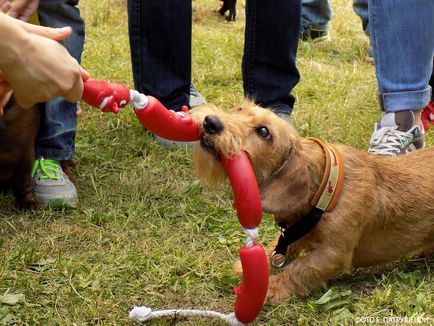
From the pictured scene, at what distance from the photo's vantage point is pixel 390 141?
3.91m

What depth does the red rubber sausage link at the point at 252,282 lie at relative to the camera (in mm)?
2506

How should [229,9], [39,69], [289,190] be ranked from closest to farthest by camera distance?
[39,69] < [289,190] < [229,9]

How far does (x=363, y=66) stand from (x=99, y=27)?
2.65 m

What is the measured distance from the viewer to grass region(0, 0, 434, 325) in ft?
9.19

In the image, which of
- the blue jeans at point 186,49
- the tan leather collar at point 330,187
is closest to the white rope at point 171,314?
the tan leather collar at point 330,187

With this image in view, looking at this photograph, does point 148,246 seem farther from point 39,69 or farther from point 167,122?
point 39,69

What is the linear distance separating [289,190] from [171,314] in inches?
27.1

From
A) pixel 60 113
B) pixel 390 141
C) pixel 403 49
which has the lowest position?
pixel 390 141

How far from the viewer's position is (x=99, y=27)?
6.95 meters

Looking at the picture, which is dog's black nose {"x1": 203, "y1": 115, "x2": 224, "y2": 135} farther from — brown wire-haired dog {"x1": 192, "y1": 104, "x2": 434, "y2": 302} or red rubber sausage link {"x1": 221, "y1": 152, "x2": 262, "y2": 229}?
red rubber sausage link {"x1": 221, "y1": 152, "x2": 262, "y2": 229}

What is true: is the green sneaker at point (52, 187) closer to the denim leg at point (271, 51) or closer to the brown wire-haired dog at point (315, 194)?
the brown wire-haired dog at point (315, 194)

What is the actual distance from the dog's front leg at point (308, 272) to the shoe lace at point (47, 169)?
4.68ft

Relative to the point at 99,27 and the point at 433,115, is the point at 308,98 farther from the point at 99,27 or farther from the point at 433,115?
the point at 99,27

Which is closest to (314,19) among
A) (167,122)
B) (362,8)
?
(362,8)
